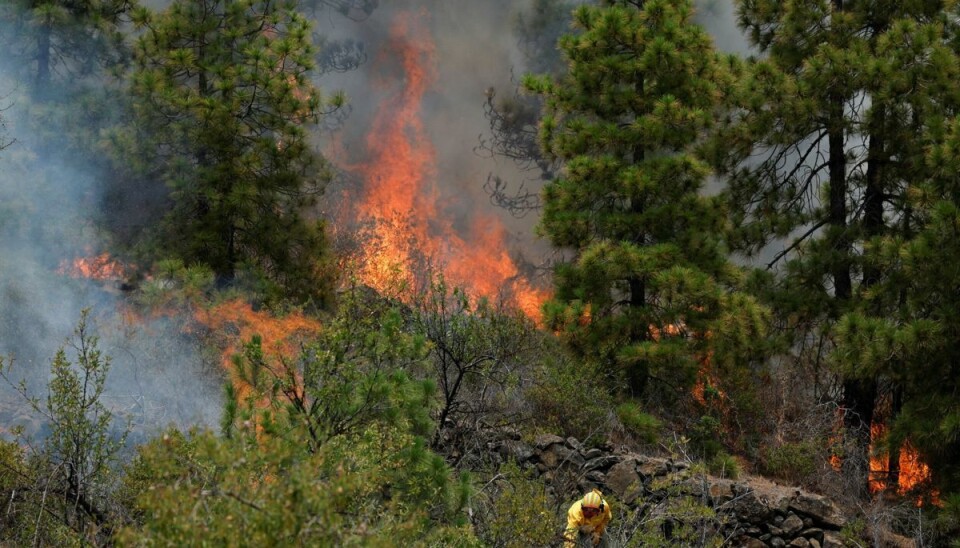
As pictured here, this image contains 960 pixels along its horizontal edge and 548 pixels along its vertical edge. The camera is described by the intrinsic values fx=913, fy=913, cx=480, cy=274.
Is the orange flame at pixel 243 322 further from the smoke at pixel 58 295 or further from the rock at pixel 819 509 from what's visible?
the rock at pixel 819 509

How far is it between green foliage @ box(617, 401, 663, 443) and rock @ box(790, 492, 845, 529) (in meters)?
3.06

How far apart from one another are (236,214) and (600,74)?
805 cm

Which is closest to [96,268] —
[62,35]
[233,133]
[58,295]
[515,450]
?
[58,295]

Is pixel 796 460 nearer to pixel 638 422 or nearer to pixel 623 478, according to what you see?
pixel 638 422

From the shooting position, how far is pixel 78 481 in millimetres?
7418

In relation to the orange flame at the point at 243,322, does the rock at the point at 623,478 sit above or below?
below

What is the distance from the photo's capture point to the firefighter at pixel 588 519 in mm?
9594

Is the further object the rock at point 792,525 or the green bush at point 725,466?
the green bush at point 725,466

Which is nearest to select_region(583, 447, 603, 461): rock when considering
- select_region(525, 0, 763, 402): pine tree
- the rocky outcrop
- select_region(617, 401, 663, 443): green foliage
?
the rocky outcrop

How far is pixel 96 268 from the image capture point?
60.3 ft

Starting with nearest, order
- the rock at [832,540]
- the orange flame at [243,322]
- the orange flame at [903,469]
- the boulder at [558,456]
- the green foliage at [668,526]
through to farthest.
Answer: the green foliage at [668,526] → the rock at [832,540] → the boulder at [558,456] → the orange flame at [903,469] → the orange flame at [243,322]

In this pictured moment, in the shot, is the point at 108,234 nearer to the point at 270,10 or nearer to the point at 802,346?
the point at 270,10

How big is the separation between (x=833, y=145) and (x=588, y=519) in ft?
33.7

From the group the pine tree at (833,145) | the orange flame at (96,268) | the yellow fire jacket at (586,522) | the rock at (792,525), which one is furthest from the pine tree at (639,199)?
the orange flame at (96,268)
